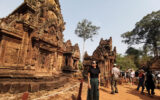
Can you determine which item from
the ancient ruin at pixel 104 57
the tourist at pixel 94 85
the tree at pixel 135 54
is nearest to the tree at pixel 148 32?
the tree at pixel 135 54

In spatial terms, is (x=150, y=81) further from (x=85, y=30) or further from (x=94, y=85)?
(x=85, y=30)

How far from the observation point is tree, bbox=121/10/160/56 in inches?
1028

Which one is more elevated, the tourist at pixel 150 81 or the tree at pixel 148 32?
the tree at pixel 148 32

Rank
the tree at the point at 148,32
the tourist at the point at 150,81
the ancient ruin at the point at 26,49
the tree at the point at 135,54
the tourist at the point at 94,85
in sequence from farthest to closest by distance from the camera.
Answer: the tree at the point at 135,54, the tree at the point at 148,32, the tourist at the point at 150,81, the ancient ruin at the point at 26,49, the tourist at the point at 94,85

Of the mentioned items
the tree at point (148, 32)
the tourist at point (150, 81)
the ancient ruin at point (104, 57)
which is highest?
the tree at point (148, 32)

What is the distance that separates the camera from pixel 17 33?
5.75 meters

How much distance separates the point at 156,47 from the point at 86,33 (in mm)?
22205

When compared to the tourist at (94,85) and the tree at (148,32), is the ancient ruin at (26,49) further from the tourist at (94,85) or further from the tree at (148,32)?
the tree at (148,32)

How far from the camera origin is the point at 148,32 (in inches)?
1103

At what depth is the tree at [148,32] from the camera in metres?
26.1

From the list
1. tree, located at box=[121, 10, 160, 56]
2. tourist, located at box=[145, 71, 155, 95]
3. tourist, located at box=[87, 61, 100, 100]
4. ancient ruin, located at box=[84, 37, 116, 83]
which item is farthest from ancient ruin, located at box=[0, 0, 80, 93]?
tree, located at box=[121, 10, 160, 56]

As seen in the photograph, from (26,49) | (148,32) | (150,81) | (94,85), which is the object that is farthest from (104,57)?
(148,32)

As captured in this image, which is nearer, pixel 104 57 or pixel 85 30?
pixel 104 57

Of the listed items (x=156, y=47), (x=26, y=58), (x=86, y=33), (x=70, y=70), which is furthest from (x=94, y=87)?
(x=156, y=47)
